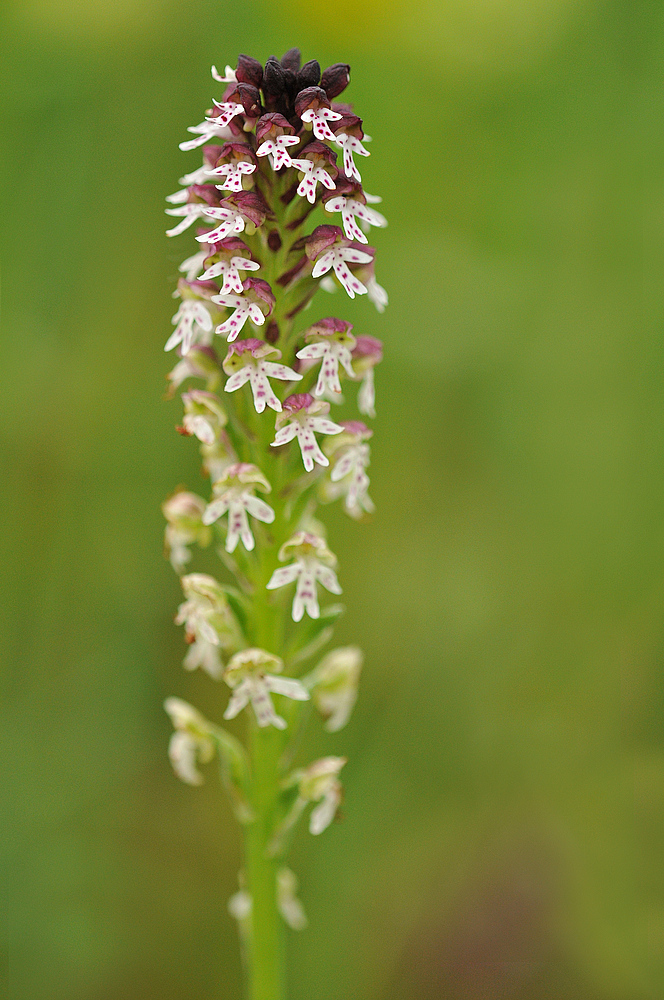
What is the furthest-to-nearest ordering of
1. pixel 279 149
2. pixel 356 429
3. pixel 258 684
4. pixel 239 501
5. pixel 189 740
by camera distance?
pixel 189 740 < pixel 356 429 < pixel 258 684 < pixel 239 501 < pixel 279 149

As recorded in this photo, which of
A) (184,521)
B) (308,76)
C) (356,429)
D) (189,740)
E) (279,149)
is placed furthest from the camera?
(189,740)

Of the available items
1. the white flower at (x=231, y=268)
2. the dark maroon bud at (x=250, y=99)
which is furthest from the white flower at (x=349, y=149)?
the white flower at (x=231, y=268)

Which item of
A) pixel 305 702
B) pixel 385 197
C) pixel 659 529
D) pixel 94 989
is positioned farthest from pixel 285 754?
pixel 385 197

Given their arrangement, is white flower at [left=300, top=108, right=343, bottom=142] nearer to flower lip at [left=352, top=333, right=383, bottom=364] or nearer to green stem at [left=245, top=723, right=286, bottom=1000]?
flower lip at [left=352, top=333, right=383, bottom=364]

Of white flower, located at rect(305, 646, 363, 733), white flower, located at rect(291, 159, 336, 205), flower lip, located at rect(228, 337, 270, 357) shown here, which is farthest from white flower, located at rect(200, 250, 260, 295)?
white flower, located at rect(305, 646, 363, 733)

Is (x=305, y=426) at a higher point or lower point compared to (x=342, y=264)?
lower

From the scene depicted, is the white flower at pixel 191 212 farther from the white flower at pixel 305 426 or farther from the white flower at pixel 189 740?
the white flower at pixel 189 740

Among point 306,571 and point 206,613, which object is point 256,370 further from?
point 206,613

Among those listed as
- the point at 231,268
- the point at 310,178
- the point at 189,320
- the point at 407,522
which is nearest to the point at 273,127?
the point at 310,178
